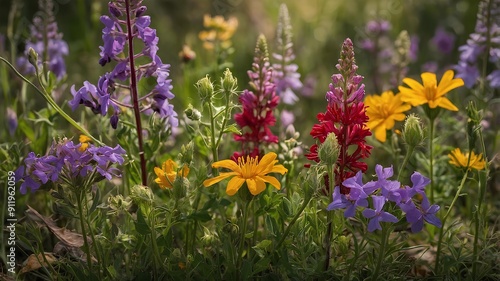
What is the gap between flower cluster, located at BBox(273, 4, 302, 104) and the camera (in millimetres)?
2846

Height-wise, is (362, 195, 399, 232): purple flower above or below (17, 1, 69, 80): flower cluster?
below

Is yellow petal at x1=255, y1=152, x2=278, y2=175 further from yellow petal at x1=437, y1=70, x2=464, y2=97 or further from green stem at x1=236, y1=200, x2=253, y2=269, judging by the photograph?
yellow petal at x1=437, y1=70, x2=464, y2=97

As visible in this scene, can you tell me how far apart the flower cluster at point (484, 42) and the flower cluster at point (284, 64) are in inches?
27.4

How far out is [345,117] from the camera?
75.2 inches

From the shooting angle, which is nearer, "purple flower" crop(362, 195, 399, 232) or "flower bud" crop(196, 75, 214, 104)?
"purple flower" crop(362, 195, 399, 232)

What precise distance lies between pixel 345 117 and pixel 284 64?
1080 mm

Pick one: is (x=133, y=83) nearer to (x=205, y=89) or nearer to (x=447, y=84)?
(x=205, y=89)

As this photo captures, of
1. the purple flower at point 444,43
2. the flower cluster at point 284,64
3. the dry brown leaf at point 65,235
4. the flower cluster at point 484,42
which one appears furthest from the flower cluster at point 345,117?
the purple flower at point 444,43

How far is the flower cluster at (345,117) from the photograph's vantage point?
1.90 meters

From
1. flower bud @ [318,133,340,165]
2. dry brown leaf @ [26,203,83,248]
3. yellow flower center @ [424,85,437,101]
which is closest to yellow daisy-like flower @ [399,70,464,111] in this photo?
yellow flower center @ [424,85,437,101]

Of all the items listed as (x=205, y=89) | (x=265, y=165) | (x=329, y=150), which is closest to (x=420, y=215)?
(x=329, y=150)

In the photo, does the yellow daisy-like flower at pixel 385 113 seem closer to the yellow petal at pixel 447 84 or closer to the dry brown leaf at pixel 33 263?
the yellow petal at pixel 447 84

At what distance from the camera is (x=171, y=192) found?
1.94m

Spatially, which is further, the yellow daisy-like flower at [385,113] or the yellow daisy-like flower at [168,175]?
the yellow daisy-like flower at [385,113]
